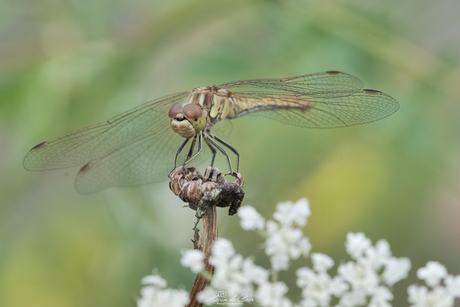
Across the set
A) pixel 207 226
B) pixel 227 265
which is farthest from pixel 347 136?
pixel 227 265

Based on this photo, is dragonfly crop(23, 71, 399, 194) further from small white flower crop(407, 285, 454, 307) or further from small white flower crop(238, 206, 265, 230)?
small white flower crop(407, 285, 454, 307)

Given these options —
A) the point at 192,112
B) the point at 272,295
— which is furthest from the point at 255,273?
the point at 192,112

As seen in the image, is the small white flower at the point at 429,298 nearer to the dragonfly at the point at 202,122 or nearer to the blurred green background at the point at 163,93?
the dragonfly at the point at 202,122

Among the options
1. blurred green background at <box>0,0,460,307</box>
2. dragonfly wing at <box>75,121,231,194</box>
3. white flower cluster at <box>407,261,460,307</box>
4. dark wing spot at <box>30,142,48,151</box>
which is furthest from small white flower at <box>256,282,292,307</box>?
blurred green background at <box>0,0,460,307</box>

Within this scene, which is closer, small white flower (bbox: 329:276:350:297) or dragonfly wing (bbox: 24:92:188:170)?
small white flower (bbox: 329:276:350:297)

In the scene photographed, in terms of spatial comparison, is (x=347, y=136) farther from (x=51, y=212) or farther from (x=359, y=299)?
(x=359, y=299)

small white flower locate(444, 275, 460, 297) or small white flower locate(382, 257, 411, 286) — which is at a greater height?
small white flower locate(382, 257, 411, 286)

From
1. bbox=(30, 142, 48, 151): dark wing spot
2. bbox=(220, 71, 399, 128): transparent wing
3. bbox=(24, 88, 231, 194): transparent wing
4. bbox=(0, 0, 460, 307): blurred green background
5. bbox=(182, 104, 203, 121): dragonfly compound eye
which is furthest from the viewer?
bbox=(0, 0, 460, 307): blurred green background
